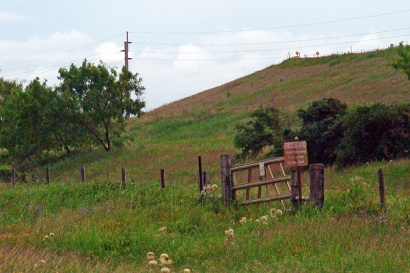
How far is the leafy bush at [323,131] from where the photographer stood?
32250mm

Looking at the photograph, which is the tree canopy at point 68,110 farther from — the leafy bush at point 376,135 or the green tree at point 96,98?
the leafy bush at point 376,135

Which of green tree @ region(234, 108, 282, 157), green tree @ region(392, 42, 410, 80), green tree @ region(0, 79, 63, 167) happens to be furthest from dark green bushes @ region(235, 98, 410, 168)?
green tree @ region(0, 79, 63, 167)

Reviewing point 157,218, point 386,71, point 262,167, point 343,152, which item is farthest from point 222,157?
point 386,71

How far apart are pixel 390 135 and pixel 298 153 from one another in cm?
1507

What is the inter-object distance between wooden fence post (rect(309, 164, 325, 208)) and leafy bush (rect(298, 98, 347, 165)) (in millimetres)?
17639

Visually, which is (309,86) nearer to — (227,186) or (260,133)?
(260,133)

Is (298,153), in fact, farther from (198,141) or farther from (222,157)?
(198,141)

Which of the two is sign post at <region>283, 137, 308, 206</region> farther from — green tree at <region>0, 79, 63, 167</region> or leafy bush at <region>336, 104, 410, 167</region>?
green tree at <region>0, 79, 63, 167</region>

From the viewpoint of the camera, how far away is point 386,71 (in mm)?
67188

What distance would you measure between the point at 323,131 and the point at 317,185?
19.7m

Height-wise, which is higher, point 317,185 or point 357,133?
point 357,133

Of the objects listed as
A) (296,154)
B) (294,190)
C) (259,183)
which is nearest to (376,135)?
(259,183)

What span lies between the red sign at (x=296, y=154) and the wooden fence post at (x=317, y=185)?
20.1 inches

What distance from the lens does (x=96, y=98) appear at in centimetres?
4694
